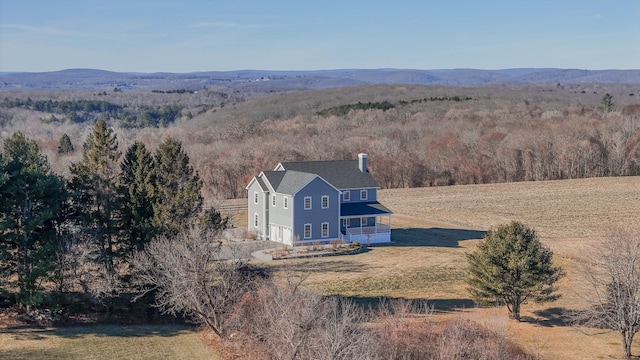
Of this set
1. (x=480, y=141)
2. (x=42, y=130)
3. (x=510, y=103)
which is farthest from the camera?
(x=510, y=103)

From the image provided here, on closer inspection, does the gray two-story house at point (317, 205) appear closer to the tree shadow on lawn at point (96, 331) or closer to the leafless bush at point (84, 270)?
the tree shadow on lawn at point (96, 331)

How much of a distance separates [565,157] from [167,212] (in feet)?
221

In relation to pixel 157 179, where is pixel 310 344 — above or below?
below

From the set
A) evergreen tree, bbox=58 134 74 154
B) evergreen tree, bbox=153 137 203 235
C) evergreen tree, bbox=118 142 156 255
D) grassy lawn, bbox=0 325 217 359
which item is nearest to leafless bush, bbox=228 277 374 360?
grassy lawn, bbox=0 325 217 359

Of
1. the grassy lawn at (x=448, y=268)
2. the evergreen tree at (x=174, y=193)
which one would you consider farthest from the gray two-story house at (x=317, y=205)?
the evergreen tree at (x=174, y=193)

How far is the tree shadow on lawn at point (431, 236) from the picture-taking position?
53.0m

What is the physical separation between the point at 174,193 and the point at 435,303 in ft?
49.3

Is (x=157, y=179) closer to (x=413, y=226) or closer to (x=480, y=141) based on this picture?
(x=413, y=226)

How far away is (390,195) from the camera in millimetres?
78312

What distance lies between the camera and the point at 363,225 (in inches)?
2140

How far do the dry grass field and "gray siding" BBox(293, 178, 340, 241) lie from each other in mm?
3735

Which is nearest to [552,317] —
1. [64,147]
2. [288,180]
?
[288,180]

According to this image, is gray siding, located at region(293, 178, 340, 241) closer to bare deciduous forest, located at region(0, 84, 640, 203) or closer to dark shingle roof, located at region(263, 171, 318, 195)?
dark shingle roof, located at region(263, 171, 318, 195)

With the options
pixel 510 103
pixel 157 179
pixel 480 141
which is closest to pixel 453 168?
pixel 480 141
